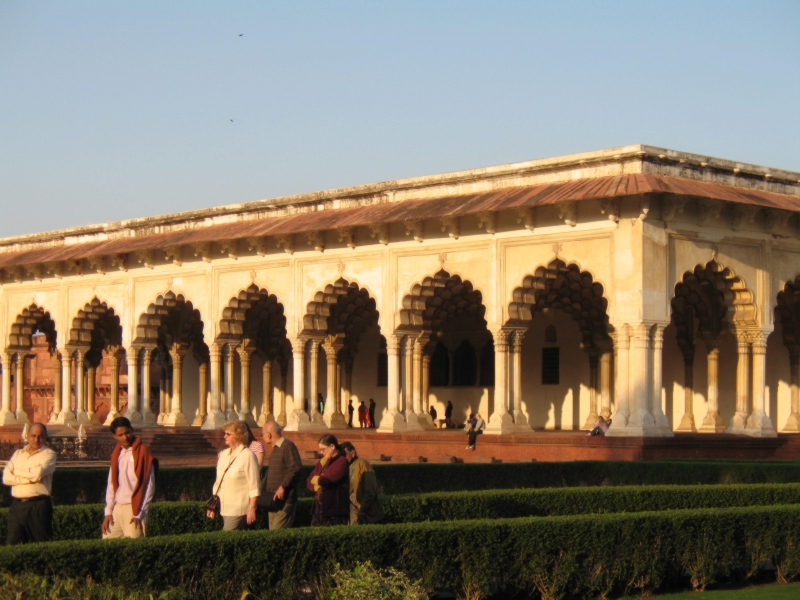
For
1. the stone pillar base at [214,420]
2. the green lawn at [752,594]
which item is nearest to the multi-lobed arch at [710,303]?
the stone pillar base at [214,420]

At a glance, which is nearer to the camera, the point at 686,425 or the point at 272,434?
the point at 272,434

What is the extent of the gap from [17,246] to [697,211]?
60.7 ft

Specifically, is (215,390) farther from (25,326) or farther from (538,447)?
(538,447)

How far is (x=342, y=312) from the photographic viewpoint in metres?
28.9

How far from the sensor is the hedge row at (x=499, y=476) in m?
14.8

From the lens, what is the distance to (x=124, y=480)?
9.37 metres

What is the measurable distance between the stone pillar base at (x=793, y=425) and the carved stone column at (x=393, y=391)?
694 cm

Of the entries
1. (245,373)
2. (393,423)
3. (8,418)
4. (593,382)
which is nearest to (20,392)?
(8,418)

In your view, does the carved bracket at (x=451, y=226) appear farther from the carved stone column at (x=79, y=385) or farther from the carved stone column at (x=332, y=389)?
the carved stone column at (x=79, y=385)

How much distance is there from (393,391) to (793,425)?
724cm

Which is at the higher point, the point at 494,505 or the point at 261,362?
the point at 261,362

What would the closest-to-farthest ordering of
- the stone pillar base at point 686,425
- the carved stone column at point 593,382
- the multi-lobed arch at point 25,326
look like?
the stone pillar base at point 686,425, the carved stone column at point 593,382, the multi-lobed arch at point 25,326

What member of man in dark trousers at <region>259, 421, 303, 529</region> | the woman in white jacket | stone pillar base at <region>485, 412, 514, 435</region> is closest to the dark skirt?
man in dark trousers at <region>259, 421, 303, 529</region>

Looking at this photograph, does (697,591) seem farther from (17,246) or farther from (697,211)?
(17,246)
